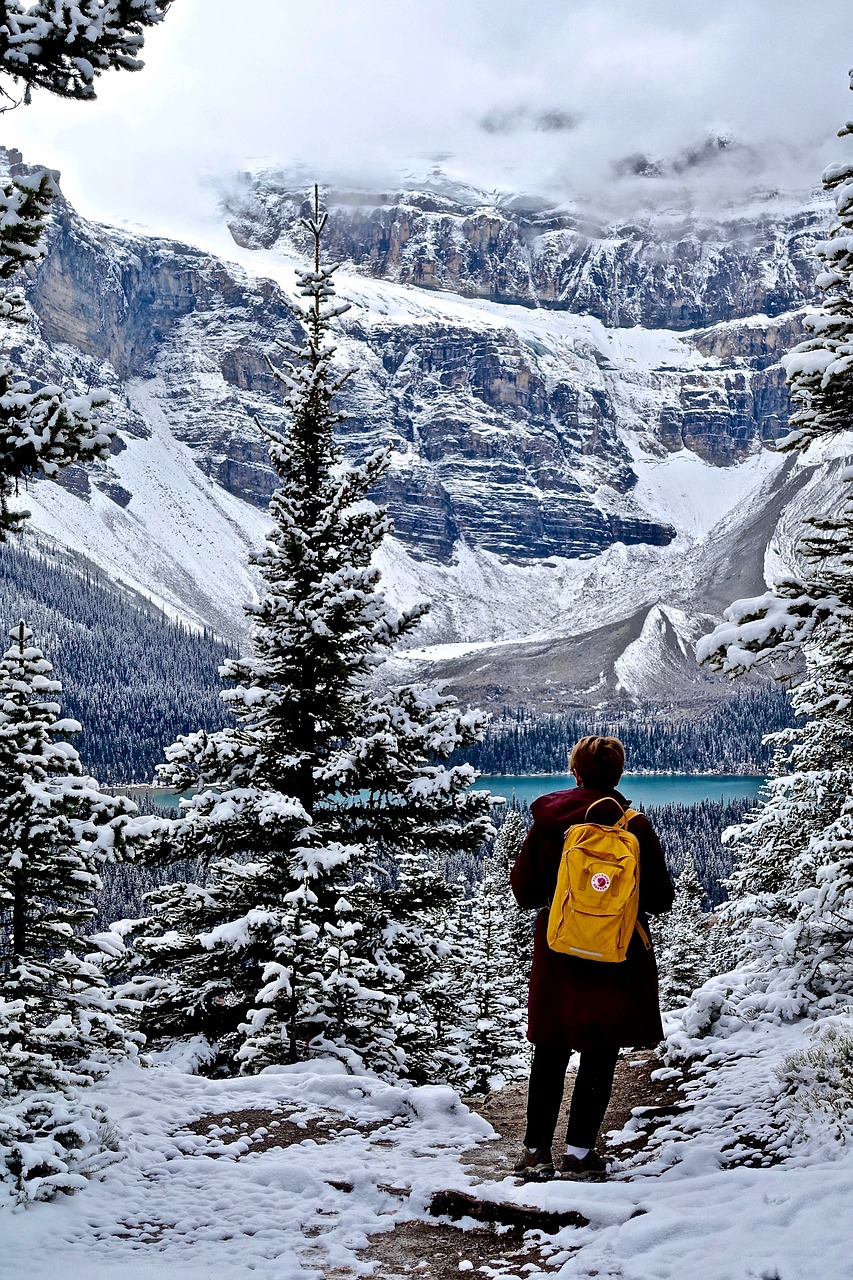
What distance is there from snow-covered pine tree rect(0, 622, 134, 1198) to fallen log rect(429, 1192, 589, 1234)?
6.79 feet

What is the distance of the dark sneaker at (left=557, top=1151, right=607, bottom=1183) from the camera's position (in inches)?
223

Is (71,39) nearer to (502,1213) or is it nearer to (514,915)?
(502,1213)

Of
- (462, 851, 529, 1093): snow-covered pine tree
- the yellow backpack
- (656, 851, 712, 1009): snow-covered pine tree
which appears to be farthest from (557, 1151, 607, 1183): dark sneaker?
(462, 851, 529, 1093): snow-covered pine tree

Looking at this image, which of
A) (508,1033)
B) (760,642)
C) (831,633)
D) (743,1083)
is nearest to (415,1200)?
(743,1083)

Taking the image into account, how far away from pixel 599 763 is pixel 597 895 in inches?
32.4

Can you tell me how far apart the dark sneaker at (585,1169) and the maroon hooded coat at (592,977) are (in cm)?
71

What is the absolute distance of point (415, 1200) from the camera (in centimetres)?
555

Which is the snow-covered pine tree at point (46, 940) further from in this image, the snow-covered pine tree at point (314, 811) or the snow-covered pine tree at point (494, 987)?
the snow-covered pine tree at point (494, 987)

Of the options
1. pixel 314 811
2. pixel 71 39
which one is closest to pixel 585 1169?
pixel 314 811

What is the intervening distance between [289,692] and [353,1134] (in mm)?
5299

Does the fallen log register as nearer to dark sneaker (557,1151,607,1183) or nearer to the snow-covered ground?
the snow-covered ground

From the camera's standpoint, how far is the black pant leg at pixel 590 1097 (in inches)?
227

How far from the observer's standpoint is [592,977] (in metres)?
5.69

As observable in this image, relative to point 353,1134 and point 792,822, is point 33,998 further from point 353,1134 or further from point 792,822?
point 792,822
